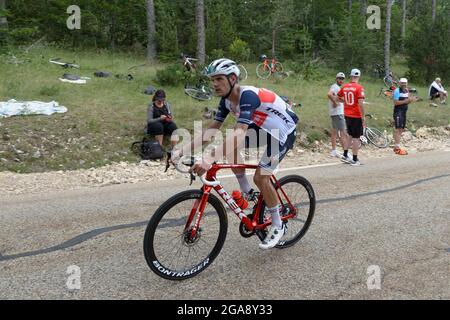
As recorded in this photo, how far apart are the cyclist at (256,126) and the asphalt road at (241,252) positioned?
0.52 m

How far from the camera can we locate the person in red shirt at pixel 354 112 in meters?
10.1

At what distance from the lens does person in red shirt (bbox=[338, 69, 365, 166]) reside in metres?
10.1

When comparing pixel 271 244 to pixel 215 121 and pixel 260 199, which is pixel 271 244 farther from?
pixel 215 121

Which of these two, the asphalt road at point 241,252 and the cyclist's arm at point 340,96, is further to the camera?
the cyclist's arm at point 340,96

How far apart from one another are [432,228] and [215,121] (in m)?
3.22

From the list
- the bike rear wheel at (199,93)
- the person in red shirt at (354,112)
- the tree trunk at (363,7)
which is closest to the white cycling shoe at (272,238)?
the person in red shirt at (354,112)

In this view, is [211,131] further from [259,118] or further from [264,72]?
[264,72]

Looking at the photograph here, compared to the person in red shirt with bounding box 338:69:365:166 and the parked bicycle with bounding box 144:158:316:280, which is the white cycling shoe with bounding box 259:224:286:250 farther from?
the person in red shirt with bounding box 338:69:365:166

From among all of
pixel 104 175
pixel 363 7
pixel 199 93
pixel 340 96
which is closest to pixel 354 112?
pixel 340 96

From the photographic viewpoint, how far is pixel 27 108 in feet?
35.1

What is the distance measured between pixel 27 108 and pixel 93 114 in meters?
1.61

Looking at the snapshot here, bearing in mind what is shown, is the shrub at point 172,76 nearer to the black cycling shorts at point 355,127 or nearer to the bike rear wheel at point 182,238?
the black cycling shorts at point 355,127

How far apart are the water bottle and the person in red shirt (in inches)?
251
